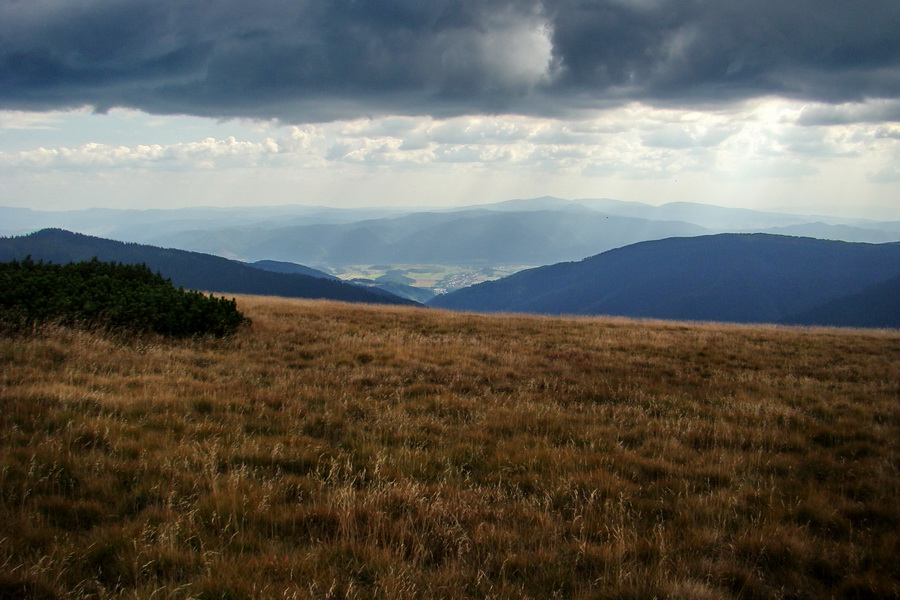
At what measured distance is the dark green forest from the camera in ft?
42.8

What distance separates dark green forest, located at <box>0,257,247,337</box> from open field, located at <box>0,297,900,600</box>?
1.72m

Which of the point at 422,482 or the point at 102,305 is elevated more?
the point at 102,305

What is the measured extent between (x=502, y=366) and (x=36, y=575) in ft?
34.9

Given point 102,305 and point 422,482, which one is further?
point 102,305

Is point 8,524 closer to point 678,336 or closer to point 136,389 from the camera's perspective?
point 136,389

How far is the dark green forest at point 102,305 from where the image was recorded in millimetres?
13031

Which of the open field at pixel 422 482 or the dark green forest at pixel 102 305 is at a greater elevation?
the dark green forest at pixel 102 305

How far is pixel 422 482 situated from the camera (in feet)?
19.3

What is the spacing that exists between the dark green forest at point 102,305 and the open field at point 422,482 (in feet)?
5.65

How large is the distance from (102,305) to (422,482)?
12433 millimetres

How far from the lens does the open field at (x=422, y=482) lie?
13.4 ft

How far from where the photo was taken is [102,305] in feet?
46.2

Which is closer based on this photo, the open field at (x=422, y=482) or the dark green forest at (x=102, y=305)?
the open field at (x=422, y=482)

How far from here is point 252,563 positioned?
13.2 ft
